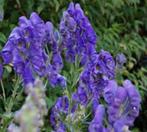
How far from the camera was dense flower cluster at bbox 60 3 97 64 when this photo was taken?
263 cm

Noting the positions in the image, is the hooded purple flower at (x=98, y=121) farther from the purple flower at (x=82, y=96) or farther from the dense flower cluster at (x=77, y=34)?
the dense flower cluster at (x=77, y=34)

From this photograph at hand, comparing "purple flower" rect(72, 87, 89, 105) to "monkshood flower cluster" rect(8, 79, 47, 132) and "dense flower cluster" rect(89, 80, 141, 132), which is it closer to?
"dense flower cluster" rect(89, 80, 141, 132)

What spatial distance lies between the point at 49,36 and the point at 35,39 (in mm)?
154

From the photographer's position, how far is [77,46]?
267 centimetres

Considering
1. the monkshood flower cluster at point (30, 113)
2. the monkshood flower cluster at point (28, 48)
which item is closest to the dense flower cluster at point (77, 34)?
the monkshood flower cluster at point (28, 48)

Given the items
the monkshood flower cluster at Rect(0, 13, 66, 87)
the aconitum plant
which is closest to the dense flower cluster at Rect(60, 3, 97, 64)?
the aconitum plant

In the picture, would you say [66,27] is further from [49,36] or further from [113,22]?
[113,22]

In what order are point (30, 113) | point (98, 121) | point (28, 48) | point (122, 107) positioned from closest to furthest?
point (30, 113)
point (122, 107)
point (98, 121)
point (28, 48)

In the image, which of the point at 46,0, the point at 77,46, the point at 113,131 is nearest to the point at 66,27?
A: the point at 77,46

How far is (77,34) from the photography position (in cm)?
265

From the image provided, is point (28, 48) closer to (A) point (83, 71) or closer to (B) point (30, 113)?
(A) point (83, 71)

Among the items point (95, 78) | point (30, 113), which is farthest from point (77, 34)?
point (30, 113)

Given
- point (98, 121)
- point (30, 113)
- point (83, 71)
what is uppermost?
point (30, 113)

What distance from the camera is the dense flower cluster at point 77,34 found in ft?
8.62
